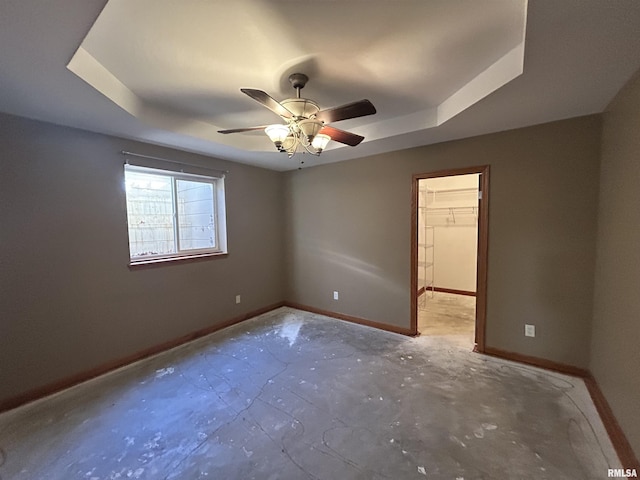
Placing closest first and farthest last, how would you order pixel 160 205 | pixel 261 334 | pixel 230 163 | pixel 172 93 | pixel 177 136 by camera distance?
pixel 172 93, pixel 177 136, pixel 160 205, pixel 261 334, pixel 230 163

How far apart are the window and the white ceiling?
0.63m

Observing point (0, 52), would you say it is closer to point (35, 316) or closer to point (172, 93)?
point (172, 93)

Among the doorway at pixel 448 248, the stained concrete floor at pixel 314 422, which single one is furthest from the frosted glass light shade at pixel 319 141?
the doorway at pixel 448 248

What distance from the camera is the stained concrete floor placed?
1.56 metres

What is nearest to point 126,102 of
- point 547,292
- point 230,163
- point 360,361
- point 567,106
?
point 230,163

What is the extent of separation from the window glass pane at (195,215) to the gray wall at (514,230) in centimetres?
177

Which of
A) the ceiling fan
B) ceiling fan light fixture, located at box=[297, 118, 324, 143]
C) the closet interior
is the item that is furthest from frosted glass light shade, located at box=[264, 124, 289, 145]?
the closet interior

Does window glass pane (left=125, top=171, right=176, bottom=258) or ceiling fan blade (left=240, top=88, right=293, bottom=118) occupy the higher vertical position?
ceiling fan blade (left=240, top=88, right=293, bottom=118)

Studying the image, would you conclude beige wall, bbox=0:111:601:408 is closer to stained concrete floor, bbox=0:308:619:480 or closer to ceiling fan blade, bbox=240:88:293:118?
stained concrete floor, bbox=0:308:619:480

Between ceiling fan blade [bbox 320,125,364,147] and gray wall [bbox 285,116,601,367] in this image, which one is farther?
gray wall [bbox 285,116,601,367]

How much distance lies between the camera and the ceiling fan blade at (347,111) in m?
1.60

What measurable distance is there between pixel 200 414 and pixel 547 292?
312cm

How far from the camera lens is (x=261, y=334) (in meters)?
3.43

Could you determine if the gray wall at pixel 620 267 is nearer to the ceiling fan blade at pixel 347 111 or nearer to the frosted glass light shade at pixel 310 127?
the ceiling fan blade at pixel 347 111
